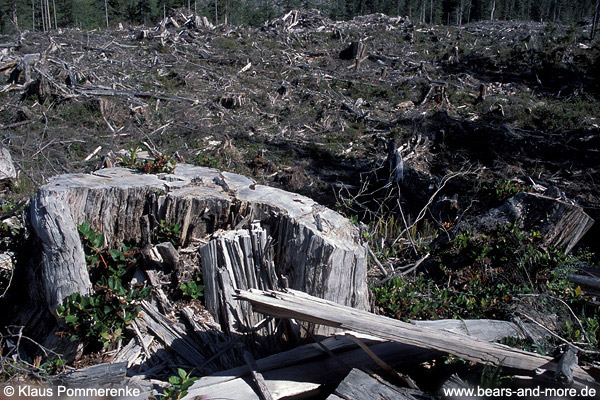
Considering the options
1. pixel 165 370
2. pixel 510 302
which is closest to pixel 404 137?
pixel 510 302

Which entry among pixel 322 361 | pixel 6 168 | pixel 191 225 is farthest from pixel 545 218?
pixel 6 168

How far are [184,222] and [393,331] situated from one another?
2048mm

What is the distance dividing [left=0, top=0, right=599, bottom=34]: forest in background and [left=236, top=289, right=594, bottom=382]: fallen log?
135 ft

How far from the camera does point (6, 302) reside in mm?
3449

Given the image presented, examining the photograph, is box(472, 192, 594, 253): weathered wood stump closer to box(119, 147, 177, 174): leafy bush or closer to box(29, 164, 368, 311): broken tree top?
box(29, 164, 368, 311): broken tree top

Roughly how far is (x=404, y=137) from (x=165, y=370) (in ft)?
36.7

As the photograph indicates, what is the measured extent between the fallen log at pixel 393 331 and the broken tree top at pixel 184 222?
0.46m

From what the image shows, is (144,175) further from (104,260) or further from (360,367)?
(360,367)

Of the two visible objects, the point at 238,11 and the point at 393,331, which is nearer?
the point at 393,331

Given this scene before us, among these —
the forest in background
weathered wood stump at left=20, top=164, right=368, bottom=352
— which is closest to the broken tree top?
weathered wood stump at left=20, top=164, right=368, bottom=352

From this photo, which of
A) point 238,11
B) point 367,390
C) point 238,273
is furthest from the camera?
point 238,11

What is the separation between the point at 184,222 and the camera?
356 cm

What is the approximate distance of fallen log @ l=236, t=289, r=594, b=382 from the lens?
2.63m

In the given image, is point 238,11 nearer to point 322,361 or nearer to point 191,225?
A: point 191,225
